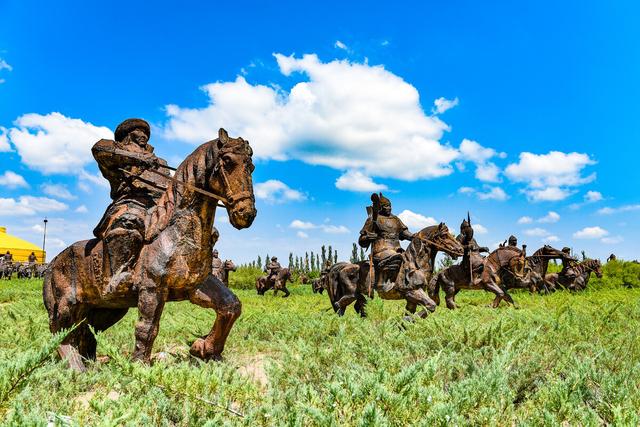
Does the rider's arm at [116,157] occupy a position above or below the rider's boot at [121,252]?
above

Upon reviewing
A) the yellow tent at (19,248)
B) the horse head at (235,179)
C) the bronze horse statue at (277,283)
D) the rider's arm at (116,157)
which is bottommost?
the bronze horse statue at (277,283)

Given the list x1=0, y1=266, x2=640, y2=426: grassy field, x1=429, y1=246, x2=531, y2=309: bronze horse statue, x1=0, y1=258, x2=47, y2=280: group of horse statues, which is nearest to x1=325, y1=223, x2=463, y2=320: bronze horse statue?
x1=429, y1=246, x2=531, y2=309: bronze horse statue

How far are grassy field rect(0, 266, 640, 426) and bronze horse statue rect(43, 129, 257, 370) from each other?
47cm

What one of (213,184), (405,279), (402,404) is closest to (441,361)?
(402,404)

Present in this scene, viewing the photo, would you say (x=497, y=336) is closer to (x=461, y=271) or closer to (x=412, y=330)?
(x=412, y=330)

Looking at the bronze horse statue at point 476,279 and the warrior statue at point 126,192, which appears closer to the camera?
the warrior statue at point 126,192

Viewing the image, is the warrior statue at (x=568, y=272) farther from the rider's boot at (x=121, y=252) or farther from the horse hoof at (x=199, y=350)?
the rider's boot at (x=121, y=252)

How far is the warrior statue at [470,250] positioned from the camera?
1194 centimetres

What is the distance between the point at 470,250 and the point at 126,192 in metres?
9.27

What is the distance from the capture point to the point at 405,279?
30.7 feet

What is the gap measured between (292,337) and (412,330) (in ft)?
5.11

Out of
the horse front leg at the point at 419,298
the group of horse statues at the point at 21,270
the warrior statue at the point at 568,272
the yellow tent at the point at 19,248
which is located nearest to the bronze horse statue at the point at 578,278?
the warrior statue at the point at 568,272

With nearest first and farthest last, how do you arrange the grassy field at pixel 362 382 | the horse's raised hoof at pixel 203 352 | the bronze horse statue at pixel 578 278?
1. the grassy field at pixel 362 382
2. the horse's raised hoof at pixel 203 352
3. the bronze horse statue at pixel 578 278

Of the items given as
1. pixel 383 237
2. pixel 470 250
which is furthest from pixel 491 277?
pixel 383 237
